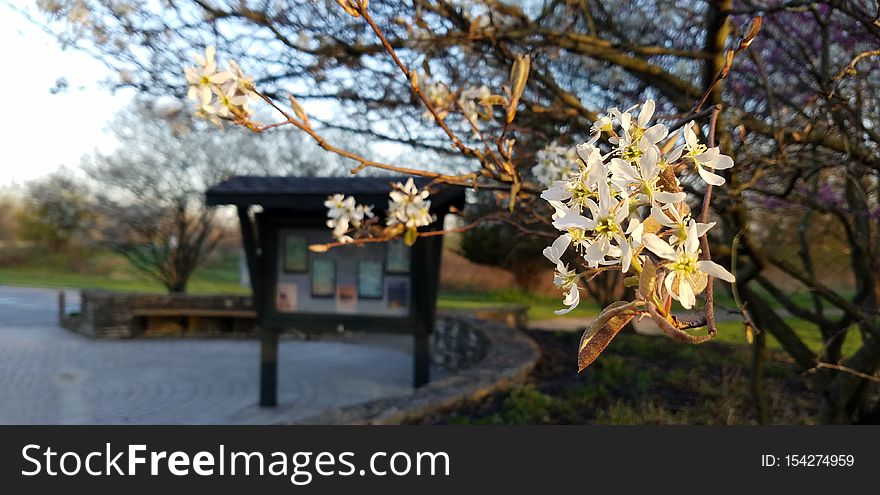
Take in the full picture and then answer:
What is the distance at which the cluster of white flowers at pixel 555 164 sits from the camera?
1.97 meters

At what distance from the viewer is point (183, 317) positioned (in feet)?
33.6

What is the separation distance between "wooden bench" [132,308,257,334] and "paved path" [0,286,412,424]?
0.49 meters

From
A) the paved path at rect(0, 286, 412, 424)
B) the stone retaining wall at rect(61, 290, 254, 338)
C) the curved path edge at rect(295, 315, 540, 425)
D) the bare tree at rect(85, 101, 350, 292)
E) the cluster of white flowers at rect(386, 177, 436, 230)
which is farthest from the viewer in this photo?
the bare tree at rect(85, 101, 350, 292)

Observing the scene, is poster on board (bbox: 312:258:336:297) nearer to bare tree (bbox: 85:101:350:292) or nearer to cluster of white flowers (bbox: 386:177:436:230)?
cluster of white flowers (bbox: 386:177:436:230)

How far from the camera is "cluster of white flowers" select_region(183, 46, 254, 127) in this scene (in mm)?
1167

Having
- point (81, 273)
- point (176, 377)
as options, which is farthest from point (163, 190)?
point (176, 377)

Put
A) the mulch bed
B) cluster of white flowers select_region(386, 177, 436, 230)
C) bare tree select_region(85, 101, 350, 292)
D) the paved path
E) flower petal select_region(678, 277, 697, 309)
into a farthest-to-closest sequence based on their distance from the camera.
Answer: bare tree select_region(85, 101, 350, 292) < the paved path < the mulch bed < cluster of white flowers select_region(386, 177, 436, 230) < flower petal select_region(678, 277, 697, 309)

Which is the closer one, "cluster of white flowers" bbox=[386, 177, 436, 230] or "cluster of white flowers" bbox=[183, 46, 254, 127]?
"cluster of white flowers" bbox=[183, 46, 254, 127]

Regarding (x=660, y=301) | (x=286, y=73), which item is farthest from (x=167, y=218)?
(x=660, y=301)

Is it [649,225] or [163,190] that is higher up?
[163,190]

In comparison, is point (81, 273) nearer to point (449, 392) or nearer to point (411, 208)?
point (449, 392)

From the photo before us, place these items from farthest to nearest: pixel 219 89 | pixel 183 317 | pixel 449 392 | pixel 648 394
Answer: pixel 183 317 < pixel 648 394 < pixel 449 392 < pixel 219 89

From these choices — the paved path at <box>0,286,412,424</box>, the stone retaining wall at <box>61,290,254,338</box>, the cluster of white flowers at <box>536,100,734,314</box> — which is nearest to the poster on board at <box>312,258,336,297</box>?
the paved path at <box>0,286,412,424</box>

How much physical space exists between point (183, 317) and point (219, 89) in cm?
1014
